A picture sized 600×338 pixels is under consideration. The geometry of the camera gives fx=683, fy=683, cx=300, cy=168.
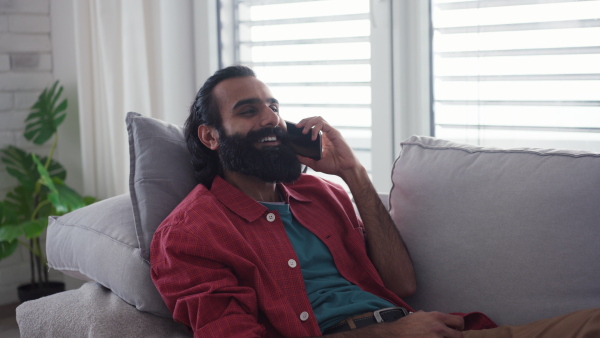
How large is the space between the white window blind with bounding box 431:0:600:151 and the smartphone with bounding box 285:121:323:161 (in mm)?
705

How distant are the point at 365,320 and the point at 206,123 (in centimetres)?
70

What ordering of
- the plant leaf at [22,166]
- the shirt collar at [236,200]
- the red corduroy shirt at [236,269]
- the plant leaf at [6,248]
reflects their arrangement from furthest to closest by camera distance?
the plant leaf at [22,166] < the plant leaf at [6,248] < the shirt collar at [236,200] < the red corduroy shirt at [236,269]

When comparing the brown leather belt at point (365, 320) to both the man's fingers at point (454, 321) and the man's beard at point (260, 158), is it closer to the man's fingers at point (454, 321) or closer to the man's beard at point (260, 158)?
the man's fingers at point (454, 321)

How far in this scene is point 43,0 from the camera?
3.21 m

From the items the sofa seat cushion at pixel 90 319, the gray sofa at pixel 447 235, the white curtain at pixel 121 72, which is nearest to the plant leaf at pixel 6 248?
the white curtain at pixel 121 72

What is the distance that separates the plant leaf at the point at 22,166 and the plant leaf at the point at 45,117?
0.28 feet

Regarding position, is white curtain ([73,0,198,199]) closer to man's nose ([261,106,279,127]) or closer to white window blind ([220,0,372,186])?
white window blind ([220,0,372,186])

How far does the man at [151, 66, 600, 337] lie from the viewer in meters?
1.53

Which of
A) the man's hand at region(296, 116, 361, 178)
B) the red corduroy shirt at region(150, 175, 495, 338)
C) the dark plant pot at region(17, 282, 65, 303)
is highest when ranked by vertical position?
the man's hand at region(296, 116, 361, 178)

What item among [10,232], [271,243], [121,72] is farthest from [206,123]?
[10,232]

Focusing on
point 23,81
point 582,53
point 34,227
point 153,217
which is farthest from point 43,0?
point 582,53

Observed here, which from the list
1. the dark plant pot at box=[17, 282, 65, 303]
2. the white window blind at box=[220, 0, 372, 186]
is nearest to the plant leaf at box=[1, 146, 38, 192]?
the dark plant pot at box=[17, 282, 65, 303]

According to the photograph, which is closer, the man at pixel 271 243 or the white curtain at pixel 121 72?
the man at pixel 271 243

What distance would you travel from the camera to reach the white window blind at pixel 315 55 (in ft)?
8.76
